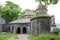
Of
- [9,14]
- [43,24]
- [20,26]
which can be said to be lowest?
[20,26]

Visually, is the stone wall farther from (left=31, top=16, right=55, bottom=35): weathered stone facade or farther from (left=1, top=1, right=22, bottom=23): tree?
(left=1, top=1, right=22, bottom=23): tree

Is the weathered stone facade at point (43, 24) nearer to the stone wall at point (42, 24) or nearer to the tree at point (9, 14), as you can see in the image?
the stone wall at point (42, 24)

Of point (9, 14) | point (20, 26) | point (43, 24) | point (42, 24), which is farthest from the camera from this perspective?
point (9, 14)

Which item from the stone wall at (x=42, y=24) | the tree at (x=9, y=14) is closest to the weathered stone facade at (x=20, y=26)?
the stone wall at (x=42, y=24)

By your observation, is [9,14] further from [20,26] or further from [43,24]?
[43,24]

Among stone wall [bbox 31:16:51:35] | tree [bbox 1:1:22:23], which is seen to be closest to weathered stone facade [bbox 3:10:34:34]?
stone wall [bbox 31:16:51:35]

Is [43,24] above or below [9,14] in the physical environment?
below

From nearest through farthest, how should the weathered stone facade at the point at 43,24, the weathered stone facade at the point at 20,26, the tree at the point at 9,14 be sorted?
the weathered stone facade at the point at 43,24 < the weathered stone facade at the point at 20,26 < the tree at the point at 9,14

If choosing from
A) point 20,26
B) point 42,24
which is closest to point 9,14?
point 20,26

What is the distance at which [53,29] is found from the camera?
32.2 m

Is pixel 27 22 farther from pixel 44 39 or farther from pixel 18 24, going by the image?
pixel 44 39

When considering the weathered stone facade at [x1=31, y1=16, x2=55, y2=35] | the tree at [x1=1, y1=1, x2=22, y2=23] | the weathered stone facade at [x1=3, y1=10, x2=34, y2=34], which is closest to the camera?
the weathered stone facade at [x1=31, y1=16, x2=55, y2=35]

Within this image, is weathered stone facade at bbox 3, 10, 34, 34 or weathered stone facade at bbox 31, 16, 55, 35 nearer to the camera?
weathered stone facade at bbox 31, 16, 55, 35

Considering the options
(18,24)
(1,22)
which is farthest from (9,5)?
(18,24)
